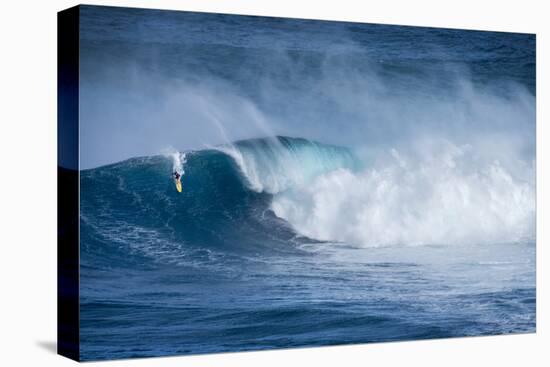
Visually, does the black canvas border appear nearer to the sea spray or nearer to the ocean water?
the ocean water

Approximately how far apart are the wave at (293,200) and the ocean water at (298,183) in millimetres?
17

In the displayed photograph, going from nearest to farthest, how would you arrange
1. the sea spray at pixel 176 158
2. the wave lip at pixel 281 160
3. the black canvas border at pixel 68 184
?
1. the black canvas border at pixel 68 184
2. the sea spray at pixel 176 158
3. the wave lip at pixel 281 160

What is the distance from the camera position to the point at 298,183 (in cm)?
1248

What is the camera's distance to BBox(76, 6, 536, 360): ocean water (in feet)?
37.9

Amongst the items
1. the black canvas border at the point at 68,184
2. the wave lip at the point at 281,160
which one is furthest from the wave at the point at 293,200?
the black canvas border at the point at 68,184

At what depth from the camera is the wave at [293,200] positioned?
1163 centimetres

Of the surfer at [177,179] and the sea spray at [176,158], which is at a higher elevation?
the sea spray at [176,158]

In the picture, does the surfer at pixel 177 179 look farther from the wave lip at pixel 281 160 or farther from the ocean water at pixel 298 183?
the wave lip at pixel 281 160

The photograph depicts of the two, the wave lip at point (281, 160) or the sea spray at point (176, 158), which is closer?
the sea spray at point (176, 158)

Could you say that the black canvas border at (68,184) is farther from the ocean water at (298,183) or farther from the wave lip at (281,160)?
the wave lip at (281,160)

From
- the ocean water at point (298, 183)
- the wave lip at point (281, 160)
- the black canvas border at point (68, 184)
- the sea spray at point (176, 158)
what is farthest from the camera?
the wave lip at point (281, 160)

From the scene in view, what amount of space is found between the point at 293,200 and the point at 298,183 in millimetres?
182

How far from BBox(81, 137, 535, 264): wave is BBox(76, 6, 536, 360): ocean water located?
0.02 meters

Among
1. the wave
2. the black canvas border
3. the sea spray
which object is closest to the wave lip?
the wave
